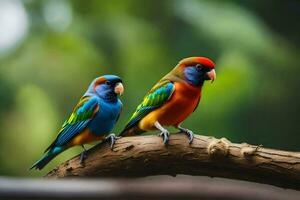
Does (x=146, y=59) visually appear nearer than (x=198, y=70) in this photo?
No

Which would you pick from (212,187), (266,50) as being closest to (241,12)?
(266,50)

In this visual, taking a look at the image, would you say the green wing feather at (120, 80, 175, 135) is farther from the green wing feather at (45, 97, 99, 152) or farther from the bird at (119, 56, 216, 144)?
the green wing feather at (45, 97, 99, 152)

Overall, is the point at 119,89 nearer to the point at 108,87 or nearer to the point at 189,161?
the point at 108,87

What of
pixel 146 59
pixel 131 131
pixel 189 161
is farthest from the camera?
pixel 146 59

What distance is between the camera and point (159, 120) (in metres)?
1.32

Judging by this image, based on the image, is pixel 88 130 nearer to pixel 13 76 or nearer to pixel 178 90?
pixel 178 90

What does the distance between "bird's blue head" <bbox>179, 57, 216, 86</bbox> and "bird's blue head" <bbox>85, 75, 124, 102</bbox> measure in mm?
166

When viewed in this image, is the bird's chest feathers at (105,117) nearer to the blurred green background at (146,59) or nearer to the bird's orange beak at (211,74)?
the bird's orange beak at (211,74)

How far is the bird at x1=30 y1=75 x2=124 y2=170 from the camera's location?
1310 mm

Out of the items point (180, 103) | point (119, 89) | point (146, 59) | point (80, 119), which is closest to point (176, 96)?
point (180, 103)

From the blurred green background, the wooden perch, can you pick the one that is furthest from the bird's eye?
the blurred green background

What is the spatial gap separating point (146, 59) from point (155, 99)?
68cm

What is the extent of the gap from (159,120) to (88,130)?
0.18 meters

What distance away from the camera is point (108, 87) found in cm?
129
